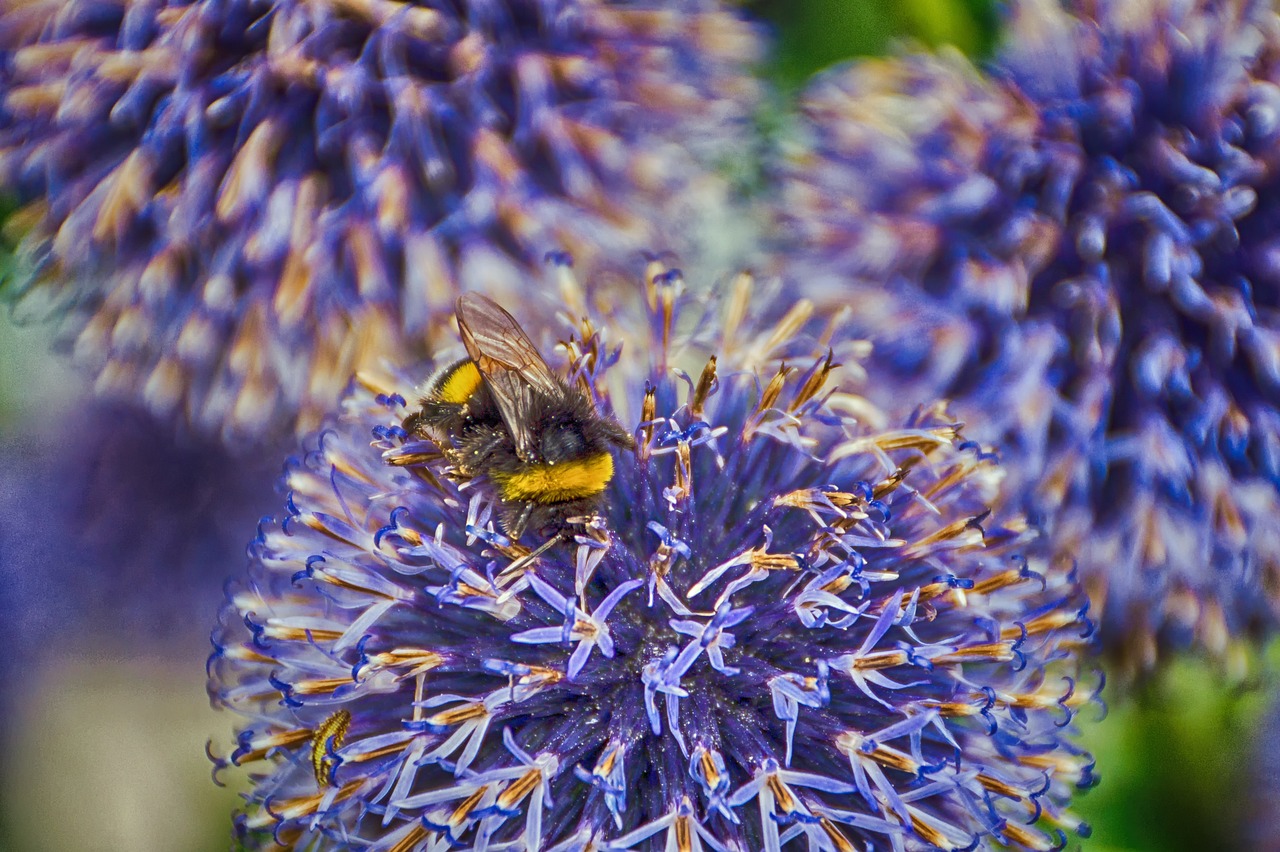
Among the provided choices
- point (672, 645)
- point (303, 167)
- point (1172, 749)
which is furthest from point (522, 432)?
point (1172, 749)

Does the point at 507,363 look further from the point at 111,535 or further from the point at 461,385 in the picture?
the point at 111,535

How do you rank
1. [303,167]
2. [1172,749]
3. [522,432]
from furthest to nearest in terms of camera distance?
[1172,749] → [303,167] → [522,432]

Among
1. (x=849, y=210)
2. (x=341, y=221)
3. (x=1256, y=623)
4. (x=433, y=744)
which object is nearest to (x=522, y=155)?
(x=341, y=221)

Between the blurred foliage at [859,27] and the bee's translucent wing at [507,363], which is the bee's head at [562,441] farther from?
the blurred foliage at [859,27]

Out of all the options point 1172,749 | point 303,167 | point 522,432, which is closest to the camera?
point 522,432

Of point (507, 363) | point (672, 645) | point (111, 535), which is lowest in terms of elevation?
point (111, 535)

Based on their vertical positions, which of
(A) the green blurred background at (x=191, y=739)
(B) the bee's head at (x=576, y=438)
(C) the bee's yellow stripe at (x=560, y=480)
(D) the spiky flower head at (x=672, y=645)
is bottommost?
(A) the green blurred background at (x=191, y=739)

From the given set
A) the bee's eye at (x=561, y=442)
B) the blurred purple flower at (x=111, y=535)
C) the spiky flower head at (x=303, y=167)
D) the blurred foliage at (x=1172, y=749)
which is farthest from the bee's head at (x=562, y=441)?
the blurred foliage at (x=1172, y=749)
